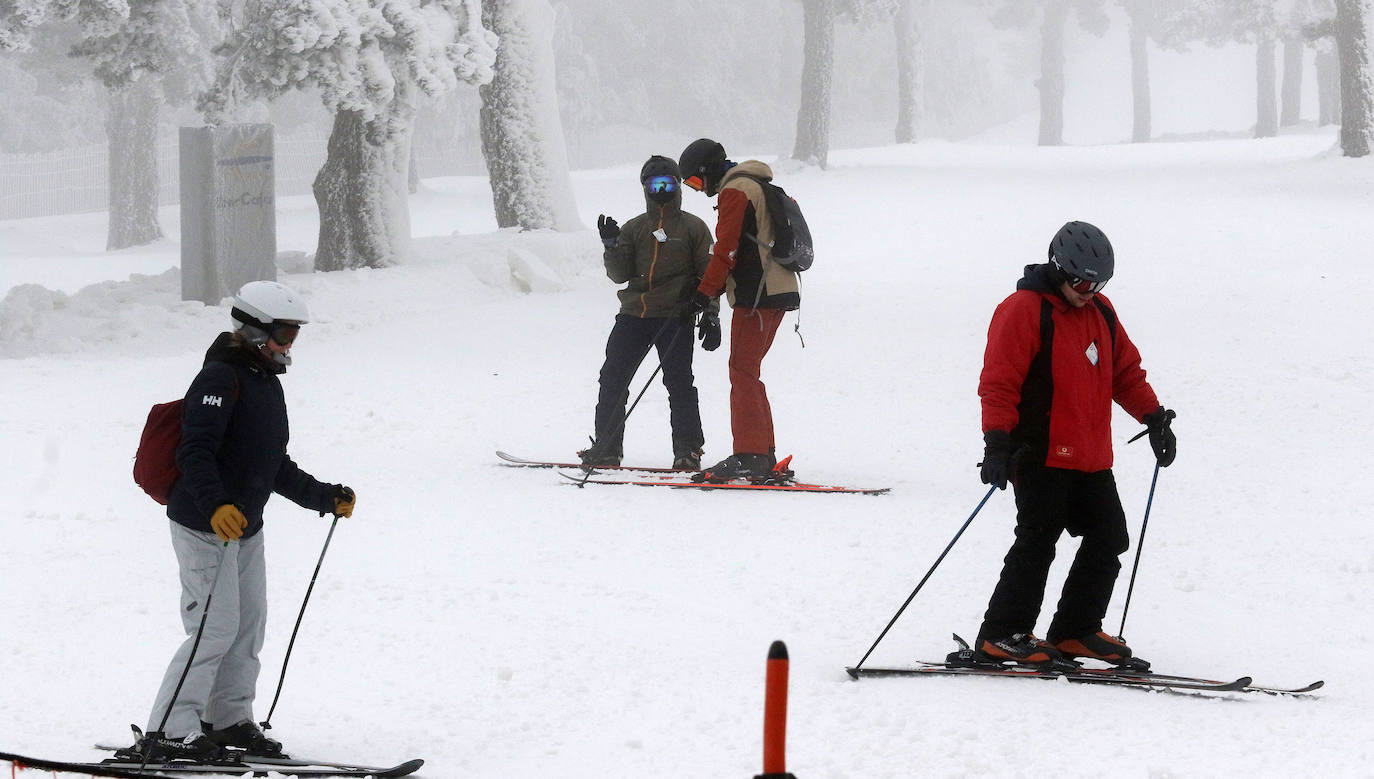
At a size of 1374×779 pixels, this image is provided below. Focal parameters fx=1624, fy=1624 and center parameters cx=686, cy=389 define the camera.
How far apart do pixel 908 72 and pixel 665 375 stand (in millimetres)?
36624

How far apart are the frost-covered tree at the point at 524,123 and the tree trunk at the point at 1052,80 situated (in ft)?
101

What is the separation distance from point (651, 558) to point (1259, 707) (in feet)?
10.3

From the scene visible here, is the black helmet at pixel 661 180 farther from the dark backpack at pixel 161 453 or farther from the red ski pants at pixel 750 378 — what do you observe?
the dark backpack at pixel 161 453

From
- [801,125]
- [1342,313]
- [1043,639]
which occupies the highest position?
[801,125]

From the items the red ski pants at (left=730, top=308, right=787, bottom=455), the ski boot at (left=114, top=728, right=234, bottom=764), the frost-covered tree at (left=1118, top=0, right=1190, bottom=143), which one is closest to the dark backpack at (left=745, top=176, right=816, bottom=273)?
the red ski pants at (left=730, top=308, right=787, bottom=455)

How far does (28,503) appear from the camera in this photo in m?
9.02

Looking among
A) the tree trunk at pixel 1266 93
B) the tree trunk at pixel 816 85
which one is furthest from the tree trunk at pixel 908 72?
the tree trunk at pixel 816 85

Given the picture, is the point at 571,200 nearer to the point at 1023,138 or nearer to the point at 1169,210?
the point at 1169,210

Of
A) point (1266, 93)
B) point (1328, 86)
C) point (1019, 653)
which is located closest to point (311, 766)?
point (1019, 653)

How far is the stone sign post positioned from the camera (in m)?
17.0

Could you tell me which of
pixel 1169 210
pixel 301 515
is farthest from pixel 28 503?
Result: pixel 1169 210

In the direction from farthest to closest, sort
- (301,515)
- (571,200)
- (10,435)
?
(571,200)
(10,435)
(301,515)

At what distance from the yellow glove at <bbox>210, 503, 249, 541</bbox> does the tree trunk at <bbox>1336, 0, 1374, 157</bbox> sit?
2380 cm

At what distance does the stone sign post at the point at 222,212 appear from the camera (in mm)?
17000
